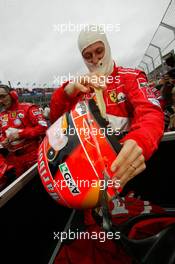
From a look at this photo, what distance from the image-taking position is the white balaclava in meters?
1.19

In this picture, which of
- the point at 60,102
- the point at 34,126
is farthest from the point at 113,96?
the point at 34,126

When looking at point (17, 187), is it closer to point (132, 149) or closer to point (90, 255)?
point (90, 255)

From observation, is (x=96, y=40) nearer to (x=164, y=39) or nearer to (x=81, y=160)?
(x=81, y=160)

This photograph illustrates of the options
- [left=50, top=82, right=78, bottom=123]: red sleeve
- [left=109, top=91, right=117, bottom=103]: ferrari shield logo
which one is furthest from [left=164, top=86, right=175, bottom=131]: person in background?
[left=50, top=82, right=78, bottom=123]: red sleeve

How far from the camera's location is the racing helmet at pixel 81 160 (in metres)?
0.83

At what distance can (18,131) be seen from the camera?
2711 mm

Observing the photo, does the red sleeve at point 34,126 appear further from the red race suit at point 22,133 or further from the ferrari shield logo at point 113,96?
the ferrari shield logo at point 113,96

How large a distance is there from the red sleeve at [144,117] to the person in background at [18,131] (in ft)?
6.01

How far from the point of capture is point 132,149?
77 cm

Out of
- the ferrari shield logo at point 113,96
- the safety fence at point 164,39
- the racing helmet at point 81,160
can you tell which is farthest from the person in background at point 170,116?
the racing helmet at point 81,160

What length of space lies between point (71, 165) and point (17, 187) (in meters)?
0.46

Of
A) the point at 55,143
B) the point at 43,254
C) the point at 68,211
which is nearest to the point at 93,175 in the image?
the point at 55,143

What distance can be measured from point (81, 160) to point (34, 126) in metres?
2.18

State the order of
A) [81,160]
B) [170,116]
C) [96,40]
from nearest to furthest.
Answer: [81,160]
[96,40]
[170,116]
